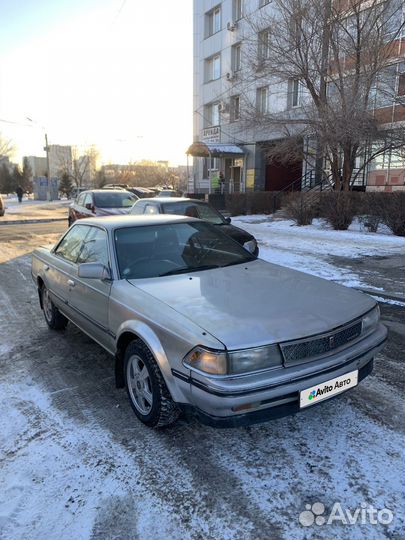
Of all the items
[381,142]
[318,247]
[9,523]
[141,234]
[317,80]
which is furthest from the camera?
[317,80]

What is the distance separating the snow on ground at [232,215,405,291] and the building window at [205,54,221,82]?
70.6 ft

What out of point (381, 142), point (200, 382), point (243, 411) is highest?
point (381, 142)

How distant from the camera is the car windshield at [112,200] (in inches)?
517

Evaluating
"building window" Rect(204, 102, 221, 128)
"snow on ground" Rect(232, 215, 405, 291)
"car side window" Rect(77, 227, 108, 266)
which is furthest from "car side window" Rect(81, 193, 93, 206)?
"building window" Rect(204, 102, 221, 128)

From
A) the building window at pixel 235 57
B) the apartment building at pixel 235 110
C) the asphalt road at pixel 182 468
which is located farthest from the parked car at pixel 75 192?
the asphalt road at pixel 182 468

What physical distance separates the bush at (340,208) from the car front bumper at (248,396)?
41.6 ft

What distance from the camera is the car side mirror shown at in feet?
11.6

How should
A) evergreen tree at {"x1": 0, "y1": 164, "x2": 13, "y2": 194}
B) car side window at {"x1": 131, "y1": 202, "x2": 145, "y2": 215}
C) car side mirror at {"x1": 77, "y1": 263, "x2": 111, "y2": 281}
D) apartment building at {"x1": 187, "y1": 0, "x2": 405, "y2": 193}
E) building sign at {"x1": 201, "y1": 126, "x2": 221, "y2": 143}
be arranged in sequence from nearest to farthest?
car side mirror at {"x1": 77, "y1": 263, "x2": 111, "y2": 281} < car side window at {"x1": 131, "y1": 202, "x2": 145, "y2": 215} < apartment building at {"x1": 187, "y1": 0, "x2": 405, "y2": 193} < building sign at {"x1": 201, "y1": 126, "x2": 221, "y2": 143} < evergreen tree at {"x1": 0, "y1": 164, "x2": 13, "y2": 194}

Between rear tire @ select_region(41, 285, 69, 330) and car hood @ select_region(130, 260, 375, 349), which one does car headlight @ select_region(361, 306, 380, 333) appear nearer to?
car hood @ select_region(130, 260, 375, 349)

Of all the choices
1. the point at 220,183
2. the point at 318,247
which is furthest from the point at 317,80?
the point at 220,183

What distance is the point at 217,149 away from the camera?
29094 millimetres

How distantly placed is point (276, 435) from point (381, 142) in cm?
1544

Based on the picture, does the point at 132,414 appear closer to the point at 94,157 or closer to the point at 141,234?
the point at 141,234

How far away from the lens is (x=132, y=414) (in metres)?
3.28
